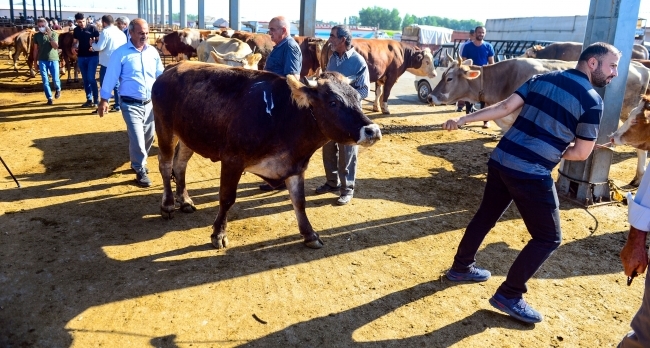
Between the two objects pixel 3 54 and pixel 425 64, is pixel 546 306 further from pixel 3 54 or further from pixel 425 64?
pixel 3 54

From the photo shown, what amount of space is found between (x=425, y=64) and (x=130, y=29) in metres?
9.21

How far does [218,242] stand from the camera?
486cm

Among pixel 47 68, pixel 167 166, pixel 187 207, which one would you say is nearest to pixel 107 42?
pixel 47 68

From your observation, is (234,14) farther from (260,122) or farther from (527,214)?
(527,214)

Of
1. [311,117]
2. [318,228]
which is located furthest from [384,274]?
[311,117]

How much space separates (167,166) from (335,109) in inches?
97.6

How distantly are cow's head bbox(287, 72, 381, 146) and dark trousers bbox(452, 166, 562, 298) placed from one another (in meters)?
1.08

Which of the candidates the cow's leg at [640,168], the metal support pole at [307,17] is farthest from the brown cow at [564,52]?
the metal support pole at [307,17]

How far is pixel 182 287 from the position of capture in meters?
4.16

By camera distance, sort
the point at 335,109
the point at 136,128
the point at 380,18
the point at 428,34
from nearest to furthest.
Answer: the point at 335,109, the point at 136,128, the point at 428,34, the point at 380,18

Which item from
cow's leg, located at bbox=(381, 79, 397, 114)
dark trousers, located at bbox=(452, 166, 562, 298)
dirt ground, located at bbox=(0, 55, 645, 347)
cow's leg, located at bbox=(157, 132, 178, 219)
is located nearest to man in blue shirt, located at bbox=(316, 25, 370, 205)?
dirt ground, located at bbox=(0, 55, 645, 347)

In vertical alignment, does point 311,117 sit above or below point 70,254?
above

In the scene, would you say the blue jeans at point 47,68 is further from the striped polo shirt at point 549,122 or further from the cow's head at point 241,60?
the striped polo shirt at point 549,122

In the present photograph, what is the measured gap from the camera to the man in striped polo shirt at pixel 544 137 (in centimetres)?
343
